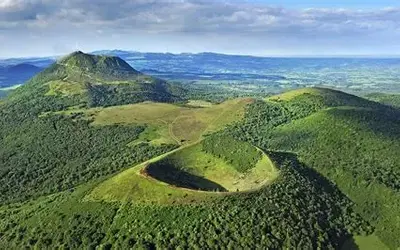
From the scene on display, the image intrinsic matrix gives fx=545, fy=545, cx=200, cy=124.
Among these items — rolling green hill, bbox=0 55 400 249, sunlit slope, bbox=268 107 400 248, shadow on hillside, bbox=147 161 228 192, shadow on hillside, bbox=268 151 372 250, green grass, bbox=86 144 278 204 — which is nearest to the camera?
rolling green hill, bbox=0 55 400 249

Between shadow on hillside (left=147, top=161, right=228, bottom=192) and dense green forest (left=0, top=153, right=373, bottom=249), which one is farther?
shadow on hillside (left=147, top=161, right=228, bottom=192)

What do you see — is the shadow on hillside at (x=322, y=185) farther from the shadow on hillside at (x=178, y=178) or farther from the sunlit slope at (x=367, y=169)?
the shadow on hillside at (x=178, y=178)

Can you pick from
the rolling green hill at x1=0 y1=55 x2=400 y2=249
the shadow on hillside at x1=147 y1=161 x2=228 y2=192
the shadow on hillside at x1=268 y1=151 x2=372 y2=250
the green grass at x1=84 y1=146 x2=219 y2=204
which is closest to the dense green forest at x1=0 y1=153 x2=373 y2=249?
the rolling green hill at x1=0 y1=55 x2=400 y2=249

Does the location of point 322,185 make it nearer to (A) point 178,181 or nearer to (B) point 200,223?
(A) point 178,181

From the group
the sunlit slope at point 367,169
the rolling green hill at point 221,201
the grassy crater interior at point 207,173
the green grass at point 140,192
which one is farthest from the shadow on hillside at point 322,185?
the green grass at point 140,192

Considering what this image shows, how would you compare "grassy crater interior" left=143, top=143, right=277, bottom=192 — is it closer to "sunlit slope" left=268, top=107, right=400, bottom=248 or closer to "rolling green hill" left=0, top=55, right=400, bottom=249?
"rolling green hill" left=0, top=55, right=400, bottom=249

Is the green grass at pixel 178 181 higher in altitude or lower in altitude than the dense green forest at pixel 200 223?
higher

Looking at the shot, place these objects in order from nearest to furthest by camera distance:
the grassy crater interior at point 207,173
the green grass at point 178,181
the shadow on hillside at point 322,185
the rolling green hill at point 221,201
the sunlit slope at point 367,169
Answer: the rolling green hill at point 221,201 → the green grass at point 178,181 → the shadow on hillside at point 322,185 → the grassy crater interior at point 207,173 → the sunlit slope at point 367,169

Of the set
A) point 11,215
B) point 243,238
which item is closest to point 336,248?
point 243,238

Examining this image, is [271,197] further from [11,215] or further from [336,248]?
[11,215]

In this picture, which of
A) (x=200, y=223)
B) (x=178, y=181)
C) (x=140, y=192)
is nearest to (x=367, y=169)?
(x=178, y=181)
